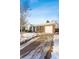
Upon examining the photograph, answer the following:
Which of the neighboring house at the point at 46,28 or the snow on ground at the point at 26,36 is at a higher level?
the neighboring house at the point at 46,28

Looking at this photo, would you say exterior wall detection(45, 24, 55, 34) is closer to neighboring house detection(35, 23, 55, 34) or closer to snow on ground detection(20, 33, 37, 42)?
neighboring house detection(35, 23, 55, 34)

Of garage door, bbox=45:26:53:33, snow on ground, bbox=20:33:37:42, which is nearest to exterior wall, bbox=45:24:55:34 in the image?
garage door, bbox=45:26:53:33

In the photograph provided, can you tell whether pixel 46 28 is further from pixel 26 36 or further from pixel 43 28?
pixel 26 36

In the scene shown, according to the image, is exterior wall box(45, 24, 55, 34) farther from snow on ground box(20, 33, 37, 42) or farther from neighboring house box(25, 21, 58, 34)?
snow on ground box(20, 33, 37, 42)

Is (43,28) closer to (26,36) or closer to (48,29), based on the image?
(48,29)

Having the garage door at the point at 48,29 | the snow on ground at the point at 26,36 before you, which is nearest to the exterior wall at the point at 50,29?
the garage door at the point at 48,29

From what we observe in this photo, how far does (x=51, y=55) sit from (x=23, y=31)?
1.20 ft

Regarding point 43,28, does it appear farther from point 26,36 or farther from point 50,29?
point 26,36

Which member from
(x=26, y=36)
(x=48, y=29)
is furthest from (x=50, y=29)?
(x=26, y=36)

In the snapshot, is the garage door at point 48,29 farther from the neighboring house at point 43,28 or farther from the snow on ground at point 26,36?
the snow on ground at point 26,36

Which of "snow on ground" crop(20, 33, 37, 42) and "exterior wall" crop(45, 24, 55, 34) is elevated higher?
"exterior wall" crop(45, 24, 55, 34)

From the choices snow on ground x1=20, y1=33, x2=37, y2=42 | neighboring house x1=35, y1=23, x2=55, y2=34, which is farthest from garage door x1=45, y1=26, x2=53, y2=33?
snow on ground x1=20, y1=33, x2=37, y2=42

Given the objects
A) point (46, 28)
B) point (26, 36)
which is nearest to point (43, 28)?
point (46, 28)
